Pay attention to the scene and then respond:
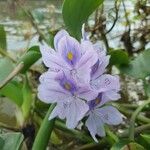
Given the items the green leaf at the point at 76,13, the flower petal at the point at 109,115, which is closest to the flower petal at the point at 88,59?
the flower petal at the point at 109,115

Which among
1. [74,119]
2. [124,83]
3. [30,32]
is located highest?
[74,119]

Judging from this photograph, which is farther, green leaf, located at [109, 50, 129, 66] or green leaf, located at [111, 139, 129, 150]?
green leaf, located at [109, 50, 129, 66]

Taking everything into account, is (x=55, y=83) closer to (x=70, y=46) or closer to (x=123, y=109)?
(x=70, y=46)

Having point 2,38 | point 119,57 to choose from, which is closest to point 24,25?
point 2,38

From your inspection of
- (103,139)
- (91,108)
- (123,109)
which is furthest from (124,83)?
(91,108)

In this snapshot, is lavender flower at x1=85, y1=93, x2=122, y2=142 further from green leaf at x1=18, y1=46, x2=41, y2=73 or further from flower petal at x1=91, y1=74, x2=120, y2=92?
green leaf at x1=18, y1=46, x2=41, y2=73

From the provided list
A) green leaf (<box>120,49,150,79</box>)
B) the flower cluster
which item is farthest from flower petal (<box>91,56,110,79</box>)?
green leaf (<box>120,49,150,79</box>)

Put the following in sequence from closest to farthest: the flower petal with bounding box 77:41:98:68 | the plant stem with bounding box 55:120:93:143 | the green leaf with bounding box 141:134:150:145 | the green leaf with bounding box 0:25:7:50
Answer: the flower petal with bounding box 77:41:98:68 → the green leaf with bounding box 141:134:150:145 → the plant stem with bounding box 55:120:93:143 → the green leaf with bounding box 0:25:7:50
